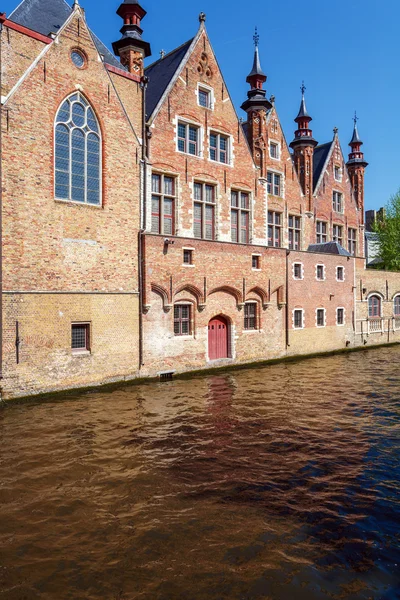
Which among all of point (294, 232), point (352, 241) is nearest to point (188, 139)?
point (294, 232)

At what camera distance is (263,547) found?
18.9ft

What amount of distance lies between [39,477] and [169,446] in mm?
2833

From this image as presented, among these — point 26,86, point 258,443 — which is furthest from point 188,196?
point 258,443

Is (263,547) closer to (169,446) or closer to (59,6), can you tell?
(169,446)

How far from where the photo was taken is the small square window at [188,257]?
1808 centimetres

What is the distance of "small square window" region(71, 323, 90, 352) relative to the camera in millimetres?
14758

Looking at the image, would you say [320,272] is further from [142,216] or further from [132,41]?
[132,41]

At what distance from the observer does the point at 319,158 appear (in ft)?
98.6

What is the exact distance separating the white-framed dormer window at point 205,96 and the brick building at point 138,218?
7 cm

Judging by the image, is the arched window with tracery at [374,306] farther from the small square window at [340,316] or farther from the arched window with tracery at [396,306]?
the small square window at [340,316]

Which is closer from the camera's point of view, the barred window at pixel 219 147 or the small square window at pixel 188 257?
the small square window at pixel 188 257

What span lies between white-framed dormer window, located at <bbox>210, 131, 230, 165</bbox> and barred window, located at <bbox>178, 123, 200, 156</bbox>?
92 centimetres

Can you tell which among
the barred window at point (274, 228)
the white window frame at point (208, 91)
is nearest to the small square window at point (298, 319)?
the barred window at point (274, 228)

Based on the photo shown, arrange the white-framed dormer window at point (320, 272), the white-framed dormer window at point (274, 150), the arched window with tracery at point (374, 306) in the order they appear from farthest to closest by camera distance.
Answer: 1. the arched window with tracery at point (374, 306)
2. the white-framed dormer window at point (320, 272)
3. the white-framed dormer window at point (274, 150)
